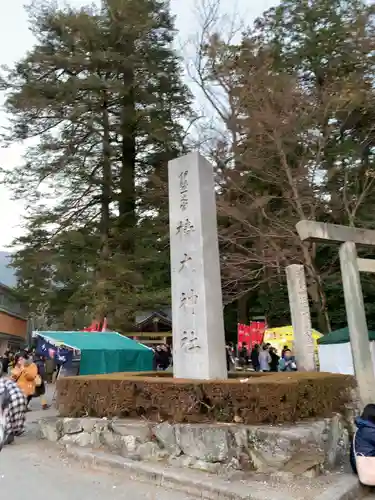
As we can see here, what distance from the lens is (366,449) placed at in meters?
4.46

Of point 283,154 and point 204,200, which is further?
point 283,154

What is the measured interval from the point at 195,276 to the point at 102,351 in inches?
247

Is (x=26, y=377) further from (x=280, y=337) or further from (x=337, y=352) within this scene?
(x=280, y=337)

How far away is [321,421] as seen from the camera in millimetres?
5305

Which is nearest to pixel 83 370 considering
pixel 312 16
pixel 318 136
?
pixel 318 136

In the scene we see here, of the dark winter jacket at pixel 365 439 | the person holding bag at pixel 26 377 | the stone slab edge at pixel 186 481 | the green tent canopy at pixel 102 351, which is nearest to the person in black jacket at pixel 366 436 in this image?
the dark winter jacket at pixel 365 439

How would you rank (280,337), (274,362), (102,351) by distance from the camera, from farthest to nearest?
(280,337) → (274,362) → (102,351)

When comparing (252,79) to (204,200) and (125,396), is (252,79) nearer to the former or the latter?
(204,200)

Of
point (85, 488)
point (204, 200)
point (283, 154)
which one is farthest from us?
point (283, 154)

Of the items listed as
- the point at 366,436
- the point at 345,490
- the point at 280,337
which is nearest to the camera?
the point at 345,490

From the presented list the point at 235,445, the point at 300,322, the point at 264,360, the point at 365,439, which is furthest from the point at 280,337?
the point at 365,439

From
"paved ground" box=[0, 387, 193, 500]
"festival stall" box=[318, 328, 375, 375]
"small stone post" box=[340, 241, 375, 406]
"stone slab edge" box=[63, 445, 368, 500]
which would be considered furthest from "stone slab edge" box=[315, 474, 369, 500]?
"festival stall" box=[318, 328, 375, 375]

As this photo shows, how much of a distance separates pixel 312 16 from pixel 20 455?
19.9m

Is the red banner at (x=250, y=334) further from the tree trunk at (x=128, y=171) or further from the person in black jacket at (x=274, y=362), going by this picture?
the tree trunk at (x=128, y=171)
